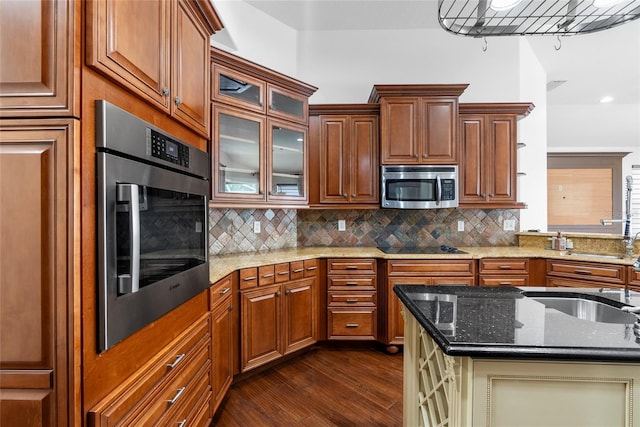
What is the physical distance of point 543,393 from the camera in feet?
2.99

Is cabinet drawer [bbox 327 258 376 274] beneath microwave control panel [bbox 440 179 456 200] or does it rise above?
beneath

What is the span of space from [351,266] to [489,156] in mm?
1909

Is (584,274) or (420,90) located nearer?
(584,274)

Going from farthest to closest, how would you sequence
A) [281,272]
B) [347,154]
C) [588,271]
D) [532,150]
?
[532,150] < [347,154] < [588,271] < [281,272]

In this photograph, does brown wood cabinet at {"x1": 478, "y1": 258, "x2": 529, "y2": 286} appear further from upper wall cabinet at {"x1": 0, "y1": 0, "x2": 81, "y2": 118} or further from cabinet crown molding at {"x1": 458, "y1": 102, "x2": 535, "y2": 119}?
upper wall cabinet at {"x1": 0, "y1": 0, "x2": 81, "y2": 118}

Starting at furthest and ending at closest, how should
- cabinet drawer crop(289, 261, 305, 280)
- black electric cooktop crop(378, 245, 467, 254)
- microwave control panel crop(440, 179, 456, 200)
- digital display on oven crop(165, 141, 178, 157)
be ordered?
microwave control panel crop(440, 179, 456, 200) → black electric cooktop crop(378, 245, 467, 254) → cabinet drawer crop(289, 261, 305, 280) → digital display on oven crop(165, 141, 178, 157)

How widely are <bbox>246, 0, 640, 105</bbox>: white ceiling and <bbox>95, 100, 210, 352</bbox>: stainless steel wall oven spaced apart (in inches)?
102

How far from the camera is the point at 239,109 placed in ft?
8.10

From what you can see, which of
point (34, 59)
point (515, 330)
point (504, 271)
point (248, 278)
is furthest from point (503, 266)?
point (34, 59)

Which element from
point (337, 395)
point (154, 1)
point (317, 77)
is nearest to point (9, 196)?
point (154, 1)

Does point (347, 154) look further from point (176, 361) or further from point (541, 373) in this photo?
point (541, 373)

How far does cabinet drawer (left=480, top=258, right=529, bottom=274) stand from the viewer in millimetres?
2881

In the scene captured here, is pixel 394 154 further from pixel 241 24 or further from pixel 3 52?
pixel 3 52

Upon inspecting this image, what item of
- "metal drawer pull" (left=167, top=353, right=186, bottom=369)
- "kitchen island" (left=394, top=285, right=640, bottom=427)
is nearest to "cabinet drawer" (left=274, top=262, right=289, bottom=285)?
"metal drawer pull" (left=167, top=353, right=186, bottom=369)
